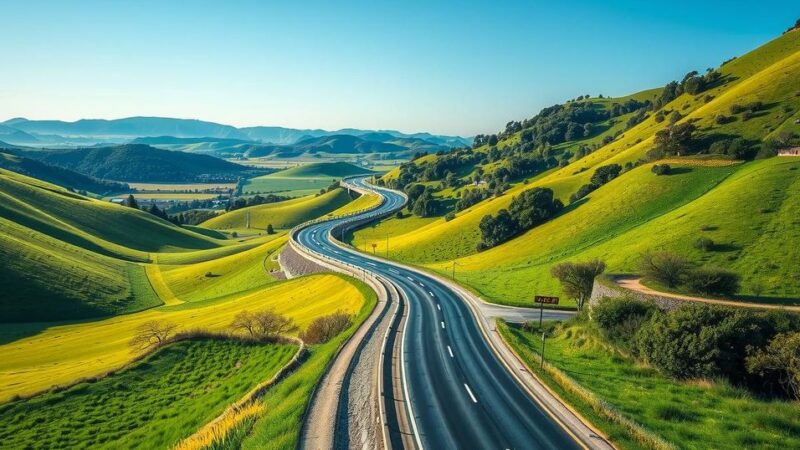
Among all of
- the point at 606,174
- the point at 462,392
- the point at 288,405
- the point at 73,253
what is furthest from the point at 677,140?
the point at 73,253

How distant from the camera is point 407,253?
308 feet

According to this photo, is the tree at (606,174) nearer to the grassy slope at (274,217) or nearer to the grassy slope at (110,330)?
the grassy slope at (110,330)

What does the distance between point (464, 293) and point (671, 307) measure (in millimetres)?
26219

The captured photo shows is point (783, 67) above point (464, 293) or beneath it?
above

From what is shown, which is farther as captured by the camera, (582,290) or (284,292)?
(284,292)

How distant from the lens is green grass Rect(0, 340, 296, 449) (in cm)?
2905

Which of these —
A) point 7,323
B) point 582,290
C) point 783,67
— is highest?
point 783,67

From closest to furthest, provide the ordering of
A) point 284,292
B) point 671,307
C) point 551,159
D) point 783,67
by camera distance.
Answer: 1. point 671,307
2. point 284,292
3. point 783,67
4. point 551,159

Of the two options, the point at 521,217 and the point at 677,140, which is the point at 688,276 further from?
the point at 677,140

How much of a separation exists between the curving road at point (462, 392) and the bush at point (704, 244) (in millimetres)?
24453

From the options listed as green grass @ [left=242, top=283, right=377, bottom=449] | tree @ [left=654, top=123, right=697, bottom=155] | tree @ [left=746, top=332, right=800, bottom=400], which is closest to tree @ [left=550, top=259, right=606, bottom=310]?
tree @ [left=746, top=332, right=800, bottom=400]

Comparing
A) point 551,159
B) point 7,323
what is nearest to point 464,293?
point 7,323

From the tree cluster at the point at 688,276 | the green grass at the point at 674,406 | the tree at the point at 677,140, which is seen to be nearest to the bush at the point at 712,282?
the tree cluster at the point at 688,276

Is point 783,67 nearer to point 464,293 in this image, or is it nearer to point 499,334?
point 464,293
